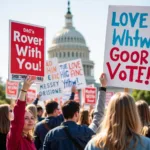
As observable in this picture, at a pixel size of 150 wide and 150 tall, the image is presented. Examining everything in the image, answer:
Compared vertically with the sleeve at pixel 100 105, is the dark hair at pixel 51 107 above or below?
below

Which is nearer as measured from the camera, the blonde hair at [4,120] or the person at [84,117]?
the blonde hair at [4,120]

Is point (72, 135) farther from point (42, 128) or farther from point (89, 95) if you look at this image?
point (89, 95)

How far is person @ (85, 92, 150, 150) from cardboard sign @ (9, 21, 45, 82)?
4.12 meters

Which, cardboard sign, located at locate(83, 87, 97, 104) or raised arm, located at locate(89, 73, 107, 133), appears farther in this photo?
cardboard sign, located at locate(83, 87, 97, 104)

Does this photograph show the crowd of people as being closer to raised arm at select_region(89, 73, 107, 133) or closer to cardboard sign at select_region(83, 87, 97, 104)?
raised arm at select_region(89, 73, 107, 133)

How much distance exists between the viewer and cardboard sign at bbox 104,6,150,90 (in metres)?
5.82

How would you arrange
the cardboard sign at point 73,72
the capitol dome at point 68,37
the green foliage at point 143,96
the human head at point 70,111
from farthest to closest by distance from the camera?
1. the capitol dome at point 68,37
2. the green foliage at point 143,96
3. the cardboard sign at point 73,72
4. the human head at point 70,111

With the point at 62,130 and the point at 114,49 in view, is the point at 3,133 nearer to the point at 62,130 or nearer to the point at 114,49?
the point at 62,130

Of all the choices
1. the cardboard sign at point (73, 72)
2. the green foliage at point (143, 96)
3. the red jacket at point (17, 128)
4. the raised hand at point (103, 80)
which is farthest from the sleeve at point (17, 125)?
the green foliage at point (143, 96)

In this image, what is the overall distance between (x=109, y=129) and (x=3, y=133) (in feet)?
6.40

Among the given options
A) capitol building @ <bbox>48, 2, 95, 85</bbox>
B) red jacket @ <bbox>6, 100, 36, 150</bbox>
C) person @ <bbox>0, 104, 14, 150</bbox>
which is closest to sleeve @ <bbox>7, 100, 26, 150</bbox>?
red jacket @ <bbox>6, 100, 36, 150</bbox>

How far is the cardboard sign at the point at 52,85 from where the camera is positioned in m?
13.5

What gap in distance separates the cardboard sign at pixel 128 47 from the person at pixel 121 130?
1.99 m

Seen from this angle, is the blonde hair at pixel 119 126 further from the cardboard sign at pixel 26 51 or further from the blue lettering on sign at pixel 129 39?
the cardboard sign at pixel 26 51
